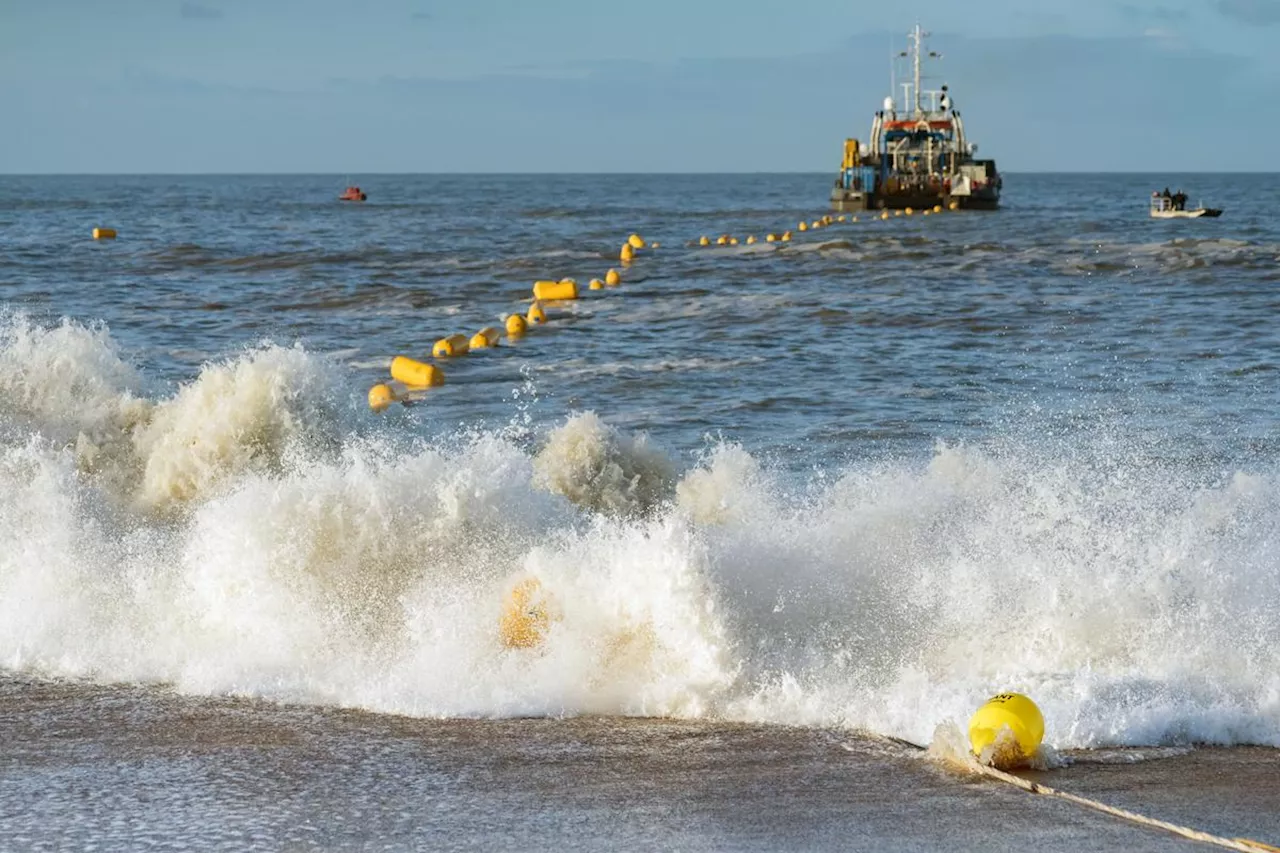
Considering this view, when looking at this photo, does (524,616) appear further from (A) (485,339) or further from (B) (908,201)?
(B) (908,201)

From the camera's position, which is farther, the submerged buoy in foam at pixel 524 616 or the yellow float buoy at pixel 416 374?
the yellow float buoy at pixel 416 374

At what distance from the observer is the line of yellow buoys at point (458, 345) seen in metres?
15.5

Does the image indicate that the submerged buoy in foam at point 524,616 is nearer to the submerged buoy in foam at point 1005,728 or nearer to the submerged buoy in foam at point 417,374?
the submerged buoy in foam at point 1005,728

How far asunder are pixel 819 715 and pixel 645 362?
11.5 m

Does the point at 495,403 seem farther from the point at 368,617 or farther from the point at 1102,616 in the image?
the point at 1102,616

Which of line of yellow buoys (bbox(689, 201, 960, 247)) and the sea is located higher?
line of yellow buoys (bbox(689, 201, 960, 247))

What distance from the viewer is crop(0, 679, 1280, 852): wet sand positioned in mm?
4953

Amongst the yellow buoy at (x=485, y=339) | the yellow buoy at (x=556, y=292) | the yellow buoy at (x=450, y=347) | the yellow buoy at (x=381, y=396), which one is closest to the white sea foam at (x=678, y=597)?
the yellow buoy at (x=381, y=396)

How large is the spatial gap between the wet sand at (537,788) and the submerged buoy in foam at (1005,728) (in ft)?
0.37

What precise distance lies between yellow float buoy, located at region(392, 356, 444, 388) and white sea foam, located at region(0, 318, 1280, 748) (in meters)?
Result: 7.07

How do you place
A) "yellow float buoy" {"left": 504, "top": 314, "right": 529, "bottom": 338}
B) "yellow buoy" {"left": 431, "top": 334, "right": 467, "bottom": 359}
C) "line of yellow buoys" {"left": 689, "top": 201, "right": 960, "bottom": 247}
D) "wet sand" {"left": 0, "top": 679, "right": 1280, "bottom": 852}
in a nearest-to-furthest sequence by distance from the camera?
"wet sand" {"left": 0, "top": 679, "right": 1280, "bottom": 852} → "yellow buoy" {"left": 431, "top": 334, "right": 467, "bottom": 359} → "yellow float buoy" {"left": 504, "top": 314, "right": 529, "bottom": 338} → "line of yellow buoys" {"left": 689, "top": 201, "right": 960, "bottom": 247}

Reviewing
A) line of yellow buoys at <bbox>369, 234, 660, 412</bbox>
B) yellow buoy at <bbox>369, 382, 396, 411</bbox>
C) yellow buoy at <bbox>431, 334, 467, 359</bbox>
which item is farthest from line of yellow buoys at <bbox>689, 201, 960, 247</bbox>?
yellow buoy at <bbox>369, 382, 396, 411</bbox>

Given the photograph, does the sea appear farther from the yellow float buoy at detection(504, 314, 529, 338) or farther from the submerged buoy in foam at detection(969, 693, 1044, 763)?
the yellow float buoy at detection(504, 314, 529, 338)

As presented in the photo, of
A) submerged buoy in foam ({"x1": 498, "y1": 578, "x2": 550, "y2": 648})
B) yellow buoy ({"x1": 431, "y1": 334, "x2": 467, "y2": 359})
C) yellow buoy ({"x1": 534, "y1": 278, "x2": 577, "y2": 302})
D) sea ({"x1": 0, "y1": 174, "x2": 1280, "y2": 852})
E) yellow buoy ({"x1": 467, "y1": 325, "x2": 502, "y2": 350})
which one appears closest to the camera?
sea ({"x1": 0, "y1": 174, "x2": 1280, "y2": 852})
